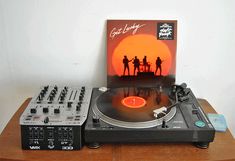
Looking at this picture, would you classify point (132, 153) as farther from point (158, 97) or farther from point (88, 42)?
point (88, 42)

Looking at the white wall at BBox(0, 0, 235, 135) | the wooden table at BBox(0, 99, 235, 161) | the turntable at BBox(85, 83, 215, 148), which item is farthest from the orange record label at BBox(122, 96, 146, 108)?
the white wall at BBox(0, 0, 235, 135)

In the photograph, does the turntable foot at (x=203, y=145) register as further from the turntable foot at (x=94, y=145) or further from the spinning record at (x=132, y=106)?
the turntable foot at (x=94, y=145)

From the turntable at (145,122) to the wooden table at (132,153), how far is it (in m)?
0.03

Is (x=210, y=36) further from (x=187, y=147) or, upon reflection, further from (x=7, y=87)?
(x=7, y=87)

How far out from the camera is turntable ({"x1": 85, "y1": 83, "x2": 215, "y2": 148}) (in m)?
0.84

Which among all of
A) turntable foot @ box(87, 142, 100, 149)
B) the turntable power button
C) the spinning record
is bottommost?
turntable foot @ box(87, 142, 100, 149)

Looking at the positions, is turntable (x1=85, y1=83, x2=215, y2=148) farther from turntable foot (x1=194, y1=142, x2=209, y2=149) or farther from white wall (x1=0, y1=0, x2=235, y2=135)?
white wall (x1=0, y1=0, x2=235, y2=135)

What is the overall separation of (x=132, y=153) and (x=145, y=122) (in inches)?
4.0

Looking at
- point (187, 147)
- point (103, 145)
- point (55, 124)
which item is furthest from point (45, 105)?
point (187, 147)

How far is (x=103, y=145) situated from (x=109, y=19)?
1.67 ft

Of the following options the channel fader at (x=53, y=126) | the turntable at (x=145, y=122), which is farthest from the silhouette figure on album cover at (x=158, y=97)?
the channel fader at (x=53, y=126)

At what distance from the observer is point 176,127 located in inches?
33.7

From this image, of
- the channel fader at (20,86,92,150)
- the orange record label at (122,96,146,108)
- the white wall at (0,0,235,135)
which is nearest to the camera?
the channel fader at (20,86,92,150)

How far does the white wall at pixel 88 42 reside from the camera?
1.13m
